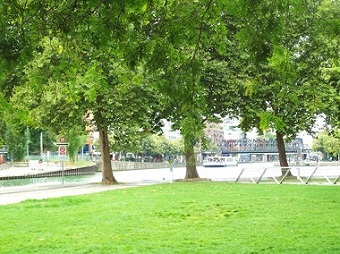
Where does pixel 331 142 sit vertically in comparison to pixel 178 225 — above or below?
above

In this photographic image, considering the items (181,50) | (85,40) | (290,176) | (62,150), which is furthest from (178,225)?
(62,150)

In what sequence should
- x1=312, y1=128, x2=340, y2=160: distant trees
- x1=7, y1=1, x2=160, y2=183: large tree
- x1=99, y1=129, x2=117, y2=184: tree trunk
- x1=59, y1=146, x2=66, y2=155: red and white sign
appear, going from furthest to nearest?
x1=312, y1=128, x2=340, y2=160: distant trees
x1=59, y1=146, x2=66, y2=155: red and white sign
x1=99, y1=129, x2=117, y2=184: tree trunk
x1=7, y1=1, x2=160, y2=183: large tree

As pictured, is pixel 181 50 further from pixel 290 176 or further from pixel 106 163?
pixel 290 176

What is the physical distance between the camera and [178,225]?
36.9 feet

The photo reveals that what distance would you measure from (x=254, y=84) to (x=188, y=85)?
0.97 meters

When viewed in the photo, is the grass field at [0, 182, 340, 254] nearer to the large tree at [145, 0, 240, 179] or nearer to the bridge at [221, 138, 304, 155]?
the large tree at [145, 0, 240, 179]

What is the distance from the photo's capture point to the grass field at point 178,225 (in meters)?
8.88

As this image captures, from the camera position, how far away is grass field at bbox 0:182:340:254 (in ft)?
29.1

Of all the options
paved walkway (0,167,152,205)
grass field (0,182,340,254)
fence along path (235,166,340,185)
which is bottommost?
grass field (0,182,340,254)

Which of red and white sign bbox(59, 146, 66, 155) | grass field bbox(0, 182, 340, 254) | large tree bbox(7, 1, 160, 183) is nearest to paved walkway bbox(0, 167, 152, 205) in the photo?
red and white sign bbox(59, 146, 66, 155)

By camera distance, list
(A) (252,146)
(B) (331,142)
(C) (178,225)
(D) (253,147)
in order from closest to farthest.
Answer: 1. (C) (178,225)
2. (B) (331,142)
3. (D) (253,147)
4. (A) (252,146)

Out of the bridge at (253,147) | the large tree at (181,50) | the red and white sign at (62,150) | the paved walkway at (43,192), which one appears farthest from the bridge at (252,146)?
the large tree at (181,50)

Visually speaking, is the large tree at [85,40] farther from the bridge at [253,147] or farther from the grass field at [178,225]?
the bridge at [253,147]

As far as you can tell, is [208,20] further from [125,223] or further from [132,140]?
[132,140]
